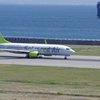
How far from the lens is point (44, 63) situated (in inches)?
2655

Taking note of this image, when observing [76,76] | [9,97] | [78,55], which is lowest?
[78,55]

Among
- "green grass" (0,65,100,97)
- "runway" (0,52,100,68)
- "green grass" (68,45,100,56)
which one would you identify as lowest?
"green grass" (68,45,100,56)

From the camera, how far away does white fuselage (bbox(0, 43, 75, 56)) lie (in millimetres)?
73625

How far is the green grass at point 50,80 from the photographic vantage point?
42062 millimetres

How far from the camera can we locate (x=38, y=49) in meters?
74.9

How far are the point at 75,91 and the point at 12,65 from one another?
24.5 metres

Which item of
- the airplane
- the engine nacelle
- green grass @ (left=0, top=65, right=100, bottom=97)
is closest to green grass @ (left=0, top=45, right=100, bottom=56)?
the airplane

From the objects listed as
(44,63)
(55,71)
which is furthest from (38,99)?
(44,63)

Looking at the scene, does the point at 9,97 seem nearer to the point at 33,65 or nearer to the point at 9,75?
the point at 9,75

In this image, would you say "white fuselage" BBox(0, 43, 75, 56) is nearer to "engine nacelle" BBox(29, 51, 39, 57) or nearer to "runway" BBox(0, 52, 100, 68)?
"engine nacelle" BBox(29, 51, 39, 57)

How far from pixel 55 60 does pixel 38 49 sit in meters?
4.78

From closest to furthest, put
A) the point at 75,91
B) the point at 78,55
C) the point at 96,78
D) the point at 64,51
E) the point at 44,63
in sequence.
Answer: the point at 75,91, the point at 96,78, the point at 44,63, the point at 64,51, the point at 78,55

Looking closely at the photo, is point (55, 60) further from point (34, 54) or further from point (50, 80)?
point (50, 80)

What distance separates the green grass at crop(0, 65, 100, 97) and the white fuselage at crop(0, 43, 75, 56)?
1137 centimetres
